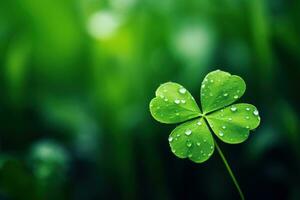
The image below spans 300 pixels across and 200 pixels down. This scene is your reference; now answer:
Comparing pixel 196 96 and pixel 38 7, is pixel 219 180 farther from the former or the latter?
pixel 38 7

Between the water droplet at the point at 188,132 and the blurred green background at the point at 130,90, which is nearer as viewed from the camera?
the water droplet at the point at 188,132

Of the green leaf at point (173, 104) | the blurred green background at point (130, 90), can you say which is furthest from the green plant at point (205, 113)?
the blurred green background at point (130, 90)

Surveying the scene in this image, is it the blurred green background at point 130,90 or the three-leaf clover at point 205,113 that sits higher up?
the blurred green background at point 130,90

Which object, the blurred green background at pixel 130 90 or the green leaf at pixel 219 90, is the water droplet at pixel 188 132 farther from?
the blurred green background at pixel 130 90

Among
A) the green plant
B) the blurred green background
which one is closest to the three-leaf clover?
the green plant

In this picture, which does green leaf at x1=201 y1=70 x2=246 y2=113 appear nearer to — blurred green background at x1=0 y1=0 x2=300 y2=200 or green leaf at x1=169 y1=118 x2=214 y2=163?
green leaf at x1=169 y1=118 x2=214 y2=163

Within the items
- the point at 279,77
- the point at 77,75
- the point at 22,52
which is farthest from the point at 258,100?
the point at 22,52

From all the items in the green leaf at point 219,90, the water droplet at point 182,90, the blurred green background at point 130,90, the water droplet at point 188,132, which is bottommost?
the water droplet at point 188,132

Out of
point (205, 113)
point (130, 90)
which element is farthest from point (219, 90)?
point (130, 90)
